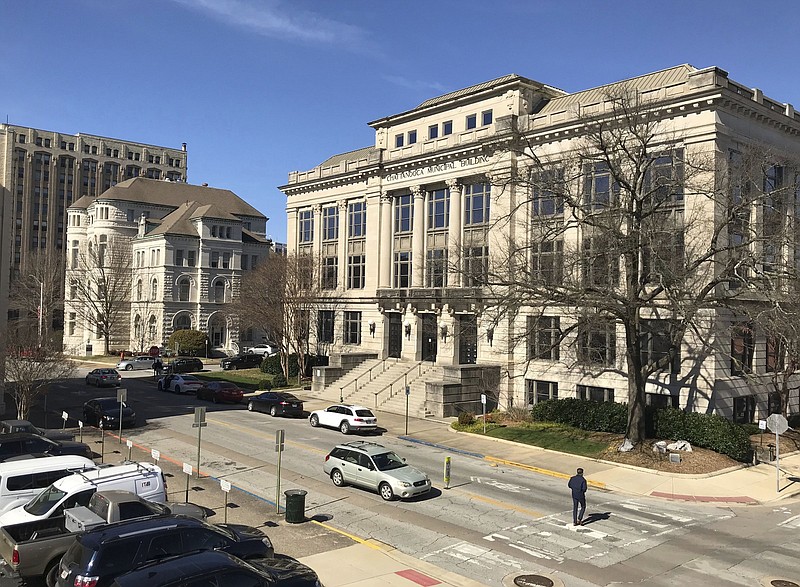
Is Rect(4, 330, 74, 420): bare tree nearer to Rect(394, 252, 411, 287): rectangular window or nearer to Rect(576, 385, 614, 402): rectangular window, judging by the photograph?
Rect(394, 252, 411, 287): rectangular window

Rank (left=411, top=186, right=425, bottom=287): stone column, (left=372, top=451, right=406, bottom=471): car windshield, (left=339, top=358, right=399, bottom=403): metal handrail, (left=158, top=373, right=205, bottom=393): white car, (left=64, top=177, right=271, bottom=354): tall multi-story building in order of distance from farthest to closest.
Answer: (left=64, top=177, right=271, bottom=354): tall multi-story building < (left=411, top=186, right=425, bottom=287): stone column < (left=158, top=373, right=205, bottom=393): white car < (left=339, top=358, right=399, bottom=403): metal handrail < (left=372, top=451, right=406, bottom=471): car windshield

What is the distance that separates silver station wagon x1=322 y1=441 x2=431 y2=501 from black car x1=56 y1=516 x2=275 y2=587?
25.9 feet

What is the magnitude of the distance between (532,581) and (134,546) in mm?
8324

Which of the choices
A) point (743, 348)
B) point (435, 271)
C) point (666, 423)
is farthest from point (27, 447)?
point (743, 348)

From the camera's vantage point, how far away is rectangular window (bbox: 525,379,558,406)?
39.2 meters

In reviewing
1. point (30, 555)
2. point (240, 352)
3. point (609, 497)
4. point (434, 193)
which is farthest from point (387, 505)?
point (240, 352)

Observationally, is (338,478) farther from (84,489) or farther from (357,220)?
(357,220)

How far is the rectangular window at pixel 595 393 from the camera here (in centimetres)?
3634

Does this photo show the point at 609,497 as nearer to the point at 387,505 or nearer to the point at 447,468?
the point at 447,468

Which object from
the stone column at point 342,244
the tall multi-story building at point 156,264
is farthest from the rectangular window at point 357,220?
the tall multi-story building at point 156,264

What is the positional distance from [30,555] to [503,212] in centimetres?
3427

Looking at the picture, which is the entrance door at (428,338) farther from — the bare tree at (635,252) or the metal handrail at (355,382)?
the bare tree at (635,252)

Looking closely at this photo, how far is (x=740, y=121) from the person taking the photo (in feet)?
113

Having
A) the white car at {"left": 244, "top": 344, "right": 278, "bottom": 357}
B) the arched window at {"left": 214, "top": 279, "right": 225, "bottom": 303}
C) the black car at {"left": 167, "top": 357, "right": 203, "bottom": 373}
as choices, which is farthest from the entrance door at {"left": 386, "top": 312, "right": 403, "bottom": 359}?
the arched window at {"left": 214, "top": 279, "right": 225, "bottom": 303}
